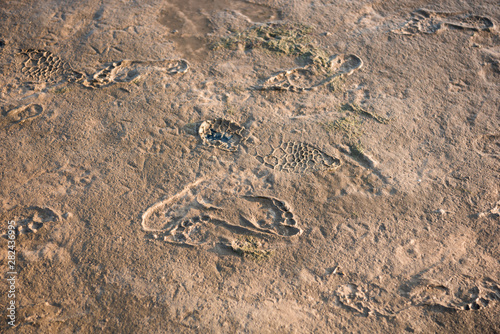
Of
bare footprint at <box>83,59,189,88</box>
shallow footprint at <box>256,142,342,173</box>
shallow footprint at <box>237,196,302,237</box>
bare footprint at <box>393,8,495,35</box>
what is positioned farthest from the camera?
bare footprint at <box>393,8,495,35</box>

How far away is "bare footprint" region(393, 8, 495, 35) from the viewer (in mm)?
3850

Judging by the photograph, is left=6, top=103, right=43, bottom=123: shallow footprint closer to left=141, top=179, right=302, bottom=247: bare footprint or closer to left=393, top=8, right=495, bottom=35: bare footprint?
left=141, top=179, right=302, bottom=247: bare footprint

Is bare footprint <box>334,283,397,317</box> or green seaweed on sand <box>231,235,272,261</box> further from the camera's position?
green seaweed on sand <box>231,235,272,261</box>

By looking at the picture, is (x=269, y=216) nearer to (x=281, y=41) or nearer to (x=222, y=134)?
(x=222, y=134)

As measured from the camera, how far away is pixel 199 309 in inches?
89.4

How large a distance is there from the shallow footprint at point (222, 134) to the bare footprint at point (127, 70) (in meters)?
0.75

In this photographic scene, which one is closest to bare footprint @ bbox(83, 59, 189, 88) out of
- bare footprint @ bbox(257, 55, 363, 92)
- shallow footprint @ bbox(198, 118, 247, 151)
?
shallow footprint @ bbox(198, 118, 247, 151)

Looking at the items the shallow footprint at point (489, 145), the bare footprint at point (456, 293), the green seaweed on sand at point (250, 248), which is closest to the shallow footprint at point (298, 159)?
the green seaweed on sand at point (250, 248)

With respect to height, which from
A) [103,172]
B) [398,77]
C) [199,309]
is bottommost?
[199,309]

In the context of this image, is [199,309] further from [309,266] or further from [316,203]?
[316,203]

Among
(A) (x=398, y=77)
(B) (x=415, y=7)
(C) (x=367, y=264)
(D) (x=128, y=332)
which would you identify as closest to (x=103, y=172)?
(D) (x=128, y=332)

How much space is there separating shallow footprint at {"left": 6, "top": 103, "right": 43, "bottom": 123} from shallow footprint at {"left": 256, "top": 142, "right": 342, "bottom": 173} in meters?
2.09

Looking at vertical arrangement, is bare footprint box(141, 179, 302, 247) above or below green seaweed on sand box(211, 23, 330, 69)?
below

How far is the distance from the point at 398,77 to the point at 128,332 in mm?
3261
